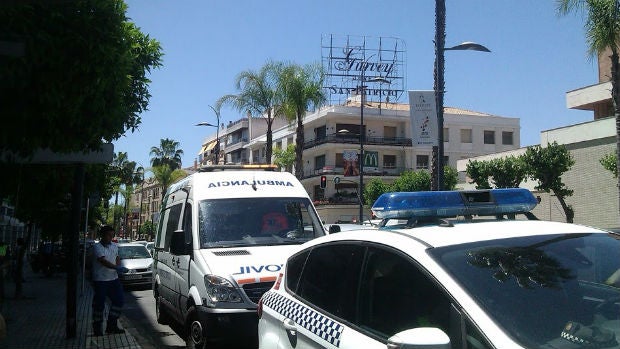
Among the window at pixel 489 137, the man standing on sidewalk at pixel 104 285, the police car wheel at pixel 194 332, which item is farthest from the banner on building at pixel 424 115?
the window at pixel 489 137

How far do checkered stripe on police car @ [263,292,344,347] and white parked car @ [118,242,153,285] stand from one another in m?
15.6

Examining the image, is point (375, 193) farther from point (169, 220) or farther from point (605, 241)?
point (605, 241)

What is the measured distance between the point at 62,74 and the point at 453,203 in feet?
14.7

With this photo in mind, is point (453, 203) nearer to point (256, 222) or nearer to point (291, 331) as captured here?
point (291, 331)

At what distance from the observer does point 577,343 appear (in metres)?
2.56

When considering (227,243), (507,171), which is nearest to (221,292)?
(227,243)

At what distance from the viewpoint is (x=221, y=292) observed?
6793mm

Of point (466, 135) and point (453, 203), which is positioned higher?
point (466, 135)

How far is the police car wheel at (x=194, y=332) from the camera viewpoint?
6.82 meters

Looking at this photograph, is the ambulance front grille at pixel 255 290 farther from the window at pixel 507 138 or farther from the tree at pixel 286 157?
the window at pixel 507 138

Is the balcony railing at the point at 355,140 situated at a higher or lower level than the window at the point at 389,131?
lower

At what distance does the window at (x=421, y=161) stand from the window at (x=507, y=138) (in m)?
9.10

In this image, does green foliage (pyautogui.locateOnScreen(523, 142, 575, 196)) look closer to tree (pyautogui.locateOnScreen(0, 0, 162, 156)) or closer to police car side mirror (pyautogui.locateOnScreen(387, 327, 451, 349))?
tree (pyautogui.locateOnScreen(0, 0, 162, 156))

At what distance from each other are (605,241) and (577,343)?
1063 mm
